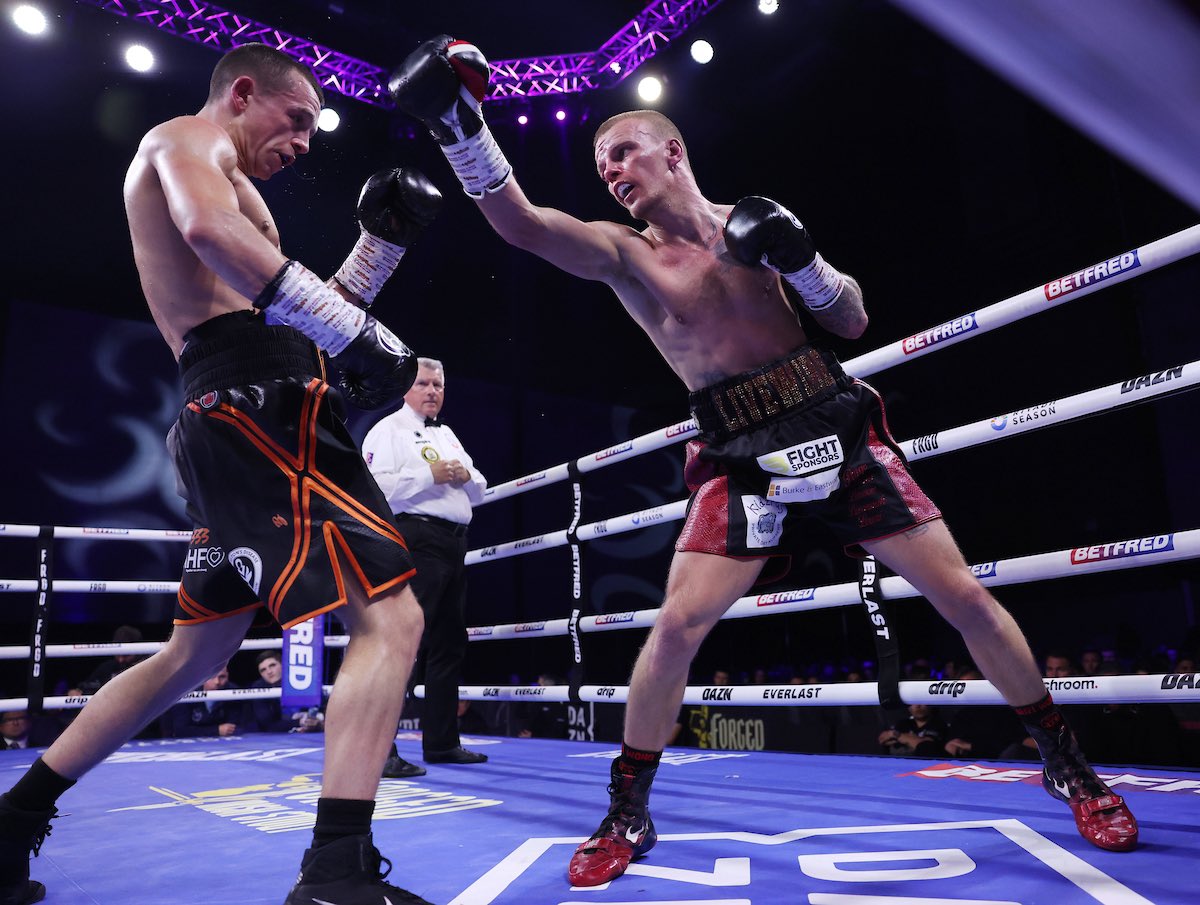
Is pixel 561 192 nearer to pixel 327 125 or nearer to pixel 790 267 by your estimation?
pixel 327 125

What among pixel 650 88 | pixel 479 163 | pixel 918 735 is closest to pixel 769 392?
pixel 479 163

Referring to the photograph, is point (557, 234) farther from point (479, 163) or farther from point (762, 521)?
point (762, 521)

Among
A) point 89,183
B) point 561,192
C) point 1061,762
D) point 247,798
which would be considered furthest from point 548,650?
point 1061,762

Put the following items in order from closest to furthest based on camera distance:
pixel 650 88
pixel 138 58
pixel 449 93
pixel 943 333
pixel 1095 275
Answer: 1. pixel 449 93
2. pixel 1095 275
3. pixel 943 333
4. pixel 138 58
5. pixel 650 88

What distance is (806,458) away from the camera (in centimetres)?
185

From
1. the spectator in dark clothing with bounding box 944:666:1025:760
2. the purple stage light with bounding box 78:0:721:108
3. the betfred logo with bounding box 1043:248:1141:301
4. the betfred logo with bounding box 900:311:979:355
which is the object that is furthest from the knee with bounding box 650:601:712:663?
the purple stage light with bounding box 78:0:721:108

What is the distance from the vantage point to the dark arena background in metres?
3.54

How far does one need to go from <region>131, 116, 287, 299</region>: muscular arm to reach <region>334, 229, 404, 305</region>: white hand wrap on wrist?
30 cm

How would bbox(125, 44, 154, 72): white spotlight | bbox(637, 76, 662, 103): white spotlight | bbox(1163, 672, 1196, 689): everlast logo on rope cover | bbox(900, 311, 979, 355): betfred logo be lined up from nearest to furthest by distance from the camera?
bbox(1163, 672, 1196, 689): everlast logo on rope cover, bbox(900, 311, 979, 355): betfred logo, bbox(125, 44, 154, 72): white spotlight, bbox(637, 76, 662, 103): white spotlight

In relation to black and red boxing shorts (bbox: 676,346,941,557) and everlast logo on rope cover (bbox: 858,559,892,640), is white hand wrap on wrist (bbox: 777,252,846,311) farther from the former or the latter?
everlast logo on rope cover (bbox: 858,559,892,640)

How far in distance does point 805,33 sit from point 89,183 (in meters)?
6.11

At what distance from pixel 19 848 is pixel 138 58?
23.1ft

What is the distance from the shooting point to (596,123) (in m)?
8.69

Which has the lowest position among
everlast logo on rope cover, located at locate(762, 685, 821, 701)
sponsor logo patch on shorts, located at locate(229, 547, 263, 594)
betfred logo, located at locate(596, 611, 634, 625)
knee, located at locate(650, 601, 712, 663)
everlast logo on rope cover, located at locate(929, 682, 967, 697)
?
everlast logo on rope cover, located at locate(762, 685, 821, 701)
